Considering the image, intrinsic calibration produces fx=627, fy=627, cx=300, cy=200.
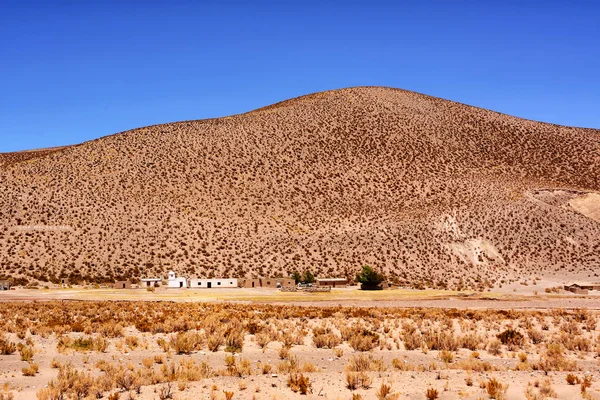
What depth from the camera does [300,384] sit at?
14297mm

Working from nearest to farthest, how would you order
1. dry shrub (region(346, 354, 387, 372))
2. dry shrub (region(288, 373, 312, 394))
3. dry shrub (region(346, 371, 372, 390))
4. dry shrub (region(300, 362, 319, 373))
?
1. dry shrub (region(288, 373, 312, 394))
2. dry shrub (region(346, 371, 372, 390))
3. dry shrub (region(300, 362, 319, 373))
4. dry shrub (region(346, 354, 387, 372))

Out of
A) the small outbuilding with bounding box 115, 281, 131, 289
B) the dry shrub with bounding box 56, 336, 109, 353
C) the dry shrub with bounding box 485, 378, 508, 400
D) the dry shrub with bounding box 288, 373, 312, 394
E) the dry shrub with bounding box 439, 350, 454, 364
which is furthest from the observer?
the small outbuilding with bounding box 115, 281, 131, 289

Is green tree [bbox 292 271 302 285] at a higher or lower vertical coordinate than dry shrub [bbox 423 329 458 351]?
higher

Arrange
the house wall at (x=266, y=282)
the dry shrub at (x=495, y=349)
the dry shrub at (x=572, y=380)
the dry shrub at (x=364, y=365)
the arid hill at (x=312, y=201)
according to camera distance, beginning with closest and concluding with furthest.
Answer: the dry shrub at (x=572, y=380), the dry shrub at (x=364, y=365), the dry shrub at (x=495, y=349), the house wall at (x=266, y=282), the arid hill at (x=312, y=201)

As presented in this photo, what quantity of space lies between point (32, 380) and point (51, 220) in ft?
199

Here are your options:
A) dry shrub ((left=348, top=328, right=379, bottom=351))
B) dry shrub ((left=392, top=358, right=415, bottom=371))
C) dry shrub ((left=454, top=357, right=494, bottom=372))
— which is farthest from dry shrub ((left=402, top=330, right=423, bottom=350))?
dry shrub ((left=454, top=357, right=494, bottom=372))

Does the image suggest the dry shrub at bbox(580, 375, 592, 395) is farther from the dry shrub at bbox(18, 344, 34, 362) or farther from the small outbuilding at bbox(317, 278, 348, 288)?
the small outbuilding at bbox(317, 278, 348, 288)

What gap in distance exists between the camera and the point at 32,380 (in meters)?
15.5

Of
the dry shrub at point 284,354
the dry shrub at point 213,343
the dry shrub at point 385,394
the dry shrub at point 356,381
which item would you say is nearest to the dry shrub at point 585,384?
the dry shrub at point 385,394

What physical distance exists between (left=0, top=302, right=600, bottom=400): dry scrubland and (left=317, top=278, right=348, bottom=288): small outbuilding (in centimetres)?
2912

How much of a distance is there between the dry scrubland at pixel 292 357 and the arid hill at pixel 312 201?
37860 millimetres

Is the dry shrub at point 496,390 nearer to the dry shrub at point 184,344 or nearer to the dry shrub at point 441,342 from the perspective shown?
the dry shrub at point 441,342

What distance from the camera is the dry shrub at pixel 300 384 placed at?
1415cm

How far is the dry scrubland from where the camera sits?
14227 millimetres
